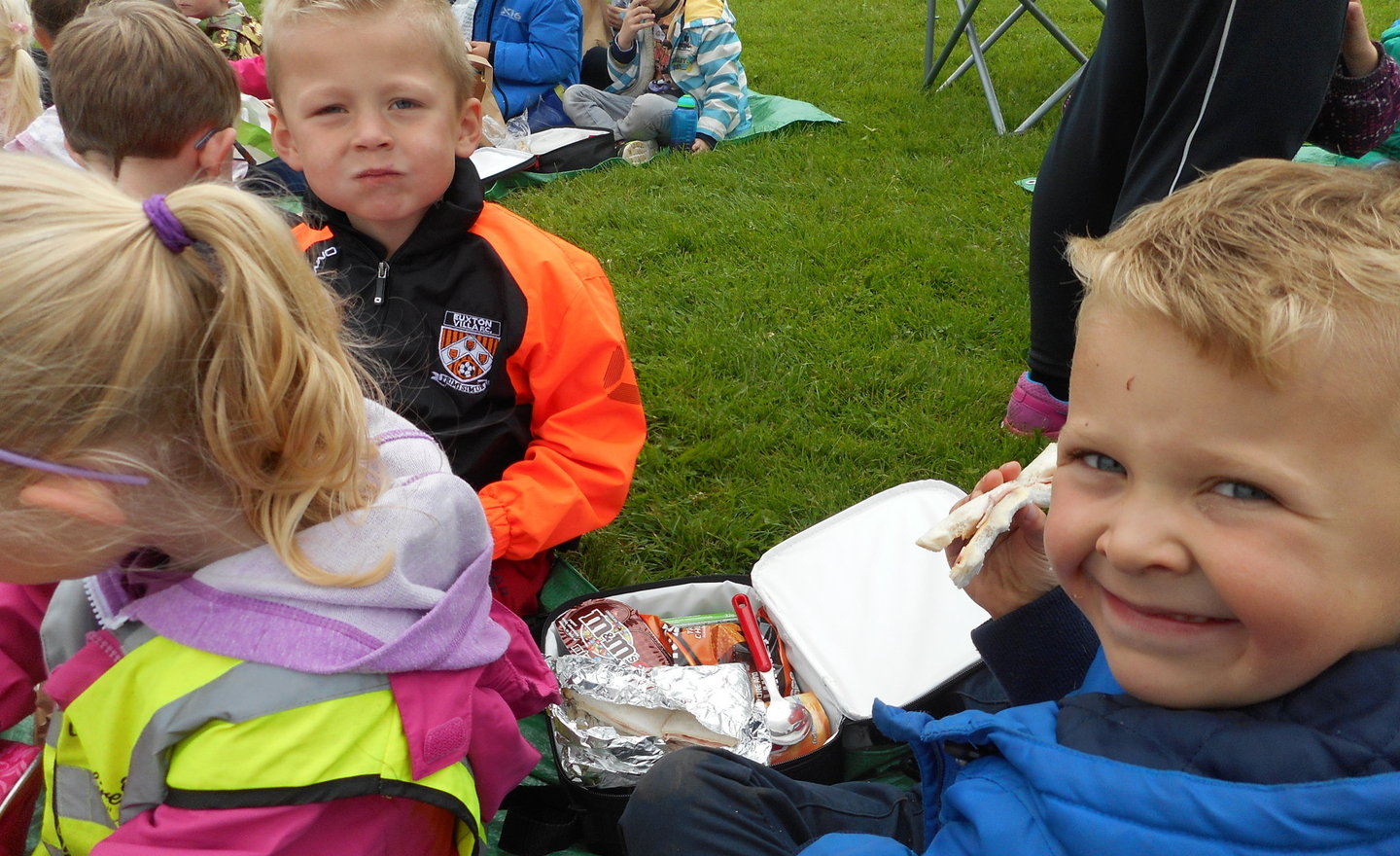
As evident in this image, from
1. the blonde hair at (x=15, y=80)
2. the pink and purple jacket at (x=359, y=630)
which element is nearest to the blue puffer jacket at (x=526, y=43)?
A: the blonde hair at (x=15, y=80)

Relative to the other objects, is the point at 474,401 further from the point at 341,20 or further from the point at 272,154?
the point at 272,154

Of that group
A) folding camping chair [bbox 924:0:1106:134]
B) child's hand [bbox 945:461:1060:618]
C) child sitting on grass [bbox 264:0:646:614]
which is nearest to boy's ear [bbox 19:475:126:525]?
child sitting on grass [bbox 264:0:646:614]

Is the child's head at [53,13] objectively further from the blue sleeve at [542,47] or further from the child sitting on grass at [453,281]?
the child sitting on grass at [453,281]

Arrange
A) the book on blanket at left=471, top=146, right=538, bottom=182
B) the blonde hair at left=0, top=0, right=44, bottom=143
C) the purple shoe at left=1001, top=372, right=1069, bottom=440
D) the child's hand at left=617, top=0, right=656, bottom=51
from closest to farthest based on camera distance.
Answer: the purple shoe at left=1001, top=372, right=1069, bottom=440 → the blonde hair at left=0, top=0, right=44, bottom=143 → the book on blanket at left=471, top=146, right=538, bottom=182 → the child's hand at left=617, top=0, right=656, bottom=51

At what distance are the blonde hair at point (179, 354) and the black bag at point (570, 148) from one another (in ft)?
13.9

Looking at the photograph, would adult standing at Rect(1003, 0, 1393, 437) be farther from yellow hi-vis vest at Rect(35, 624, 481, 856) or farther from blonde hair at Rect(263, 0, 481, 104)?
yellow hi-vis vest at Rect(35, 624, 481, 856)

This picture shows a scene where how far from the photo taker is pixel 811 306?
→ 3928 mm

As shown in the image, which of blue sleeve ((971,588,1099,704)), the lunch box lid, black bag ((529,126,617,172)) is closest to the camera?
blue sleeve ((971,588,1099,704))

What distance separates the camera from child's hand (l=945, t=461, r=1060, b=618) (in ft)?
5.00

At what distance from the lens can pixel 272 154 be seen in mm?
4492

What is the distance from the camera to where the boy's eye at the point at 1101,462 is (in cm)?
105

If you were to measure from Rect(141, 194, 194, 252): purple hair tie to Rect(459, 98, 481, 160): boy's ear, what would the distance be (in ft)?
3.83

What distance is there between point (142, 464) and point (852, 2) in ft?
31.2

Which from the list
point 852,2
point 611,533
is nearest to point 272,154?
point 611,533
